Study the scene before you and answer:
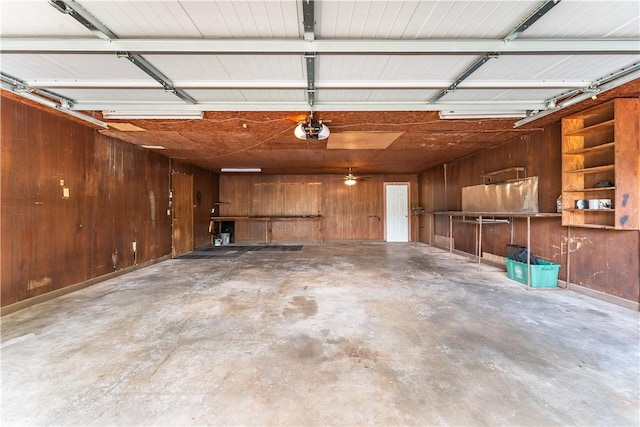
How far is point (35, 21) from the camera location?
177cm

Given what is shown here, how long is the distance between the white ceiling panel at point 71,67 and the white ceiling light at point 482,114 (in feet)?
11.5

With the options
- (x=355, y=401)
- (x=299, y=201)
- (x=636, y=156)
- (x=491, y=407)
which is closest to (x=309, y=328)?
(x=355, y=401)

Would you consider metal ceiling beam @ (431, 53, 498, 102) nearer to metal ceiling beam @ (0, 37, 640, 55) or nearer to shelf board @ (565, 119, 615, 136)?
metal ceiling beam @ (0, 37, 640, 55)

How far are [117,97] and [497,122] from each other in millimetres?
4994

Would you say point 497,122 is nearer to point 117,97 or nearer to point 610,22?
point 610,22

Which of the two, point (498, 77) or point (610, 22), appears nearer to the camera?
point (610, 22)

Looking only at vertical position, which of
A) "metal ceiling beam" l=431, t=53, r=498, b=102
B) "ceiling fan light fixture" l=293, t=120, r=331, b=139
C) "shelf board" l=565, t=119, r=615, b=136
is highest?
"metal ceiling beam" l=431, t=53, r=498, b=102

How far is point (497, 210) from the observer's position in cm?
496

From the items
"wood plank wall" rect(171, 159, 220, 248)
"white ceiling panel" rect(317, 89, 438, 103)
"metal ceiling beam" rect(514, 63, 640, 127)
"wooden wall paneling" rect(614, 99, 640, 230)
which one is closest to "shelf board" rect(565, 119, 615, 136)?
"wooden wall paneling" rect(614, 99, 640, 230)

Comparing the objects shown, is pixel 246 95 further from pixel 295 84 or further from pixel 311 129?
pixel 311 129

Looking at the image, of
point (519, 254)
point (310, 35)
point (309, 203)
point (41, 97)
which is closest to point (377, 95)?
point (310, 35)

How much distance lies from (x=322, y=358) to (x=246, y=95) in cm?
273

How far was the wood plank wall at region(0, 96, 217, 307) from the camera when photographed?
9.57 feet

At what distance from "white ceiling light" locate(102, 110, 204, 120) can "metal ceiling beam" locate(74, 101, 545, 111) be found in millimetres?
161
